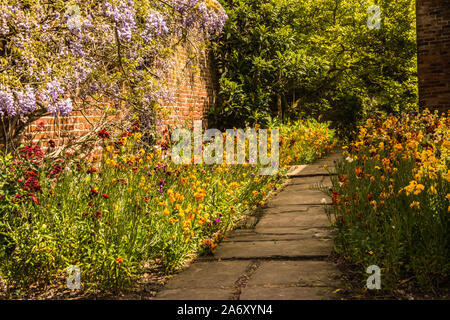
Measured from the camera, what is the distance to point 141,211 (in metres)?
3.50

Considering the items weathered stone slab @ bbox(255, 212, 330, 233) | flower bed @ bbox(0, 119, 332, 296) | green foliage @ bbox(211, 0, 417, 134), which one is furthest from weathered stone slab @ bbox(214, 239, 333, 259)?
green foliage @ bbox(211, 0, 417, 134)

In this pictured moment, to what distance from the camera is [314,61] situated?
1041 centimetres

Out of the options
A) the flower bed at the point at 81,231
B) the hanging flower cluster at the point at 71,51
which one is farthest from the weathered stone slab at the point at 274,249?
the hanging flower cluster at the point at 71,51

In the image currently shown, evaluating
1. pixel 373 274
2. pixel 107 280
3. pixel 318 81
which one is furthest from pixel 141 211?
pixel 318 81

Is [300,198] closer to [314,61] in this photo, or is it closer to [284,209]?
[284,209]

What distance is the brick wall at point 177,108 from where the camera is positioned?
5.18 metres

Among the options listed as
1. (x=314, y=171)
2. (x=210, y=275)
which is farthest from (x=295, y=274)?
(x=314, y=171)

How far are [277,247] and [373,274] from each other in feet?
3.38

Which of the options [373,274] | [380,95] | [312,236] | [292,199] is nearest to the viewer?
[373,274]

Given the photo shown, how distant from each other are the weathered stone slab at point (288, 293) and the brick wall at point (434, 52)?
22.3 ft

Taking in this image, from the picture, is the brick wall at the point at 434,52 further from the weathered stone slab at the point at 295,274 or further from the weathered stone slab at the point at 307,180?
the weathered stone slab at the point at 295,274

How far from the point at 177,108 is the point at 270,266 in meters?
5.90
